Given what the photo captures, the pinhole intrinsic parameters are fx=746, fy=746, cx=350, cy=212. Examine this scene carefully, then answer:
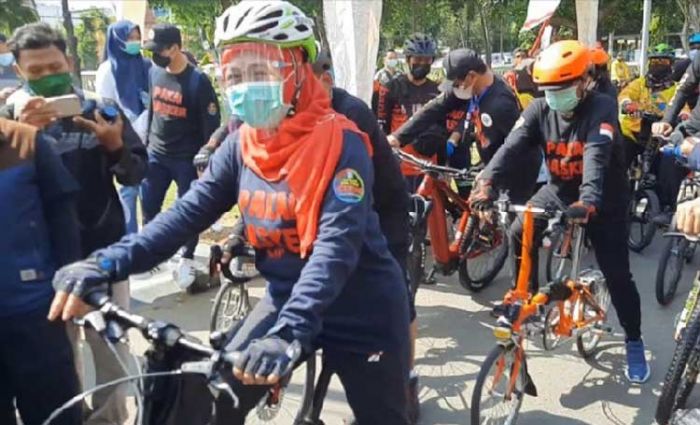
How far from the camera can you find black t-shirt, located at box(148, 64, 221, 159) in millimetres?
6016

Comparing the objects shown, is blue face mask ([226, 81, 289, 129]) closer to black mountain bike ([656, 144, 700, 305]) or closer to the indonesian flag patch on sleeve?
the indonesian flag patch on sleeve

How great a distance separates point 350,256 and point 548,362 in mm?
3026

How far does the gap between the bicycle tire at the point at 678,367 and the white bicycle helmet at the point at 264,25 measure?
233 centimetres

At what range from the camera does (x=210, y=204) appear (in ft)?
7.89

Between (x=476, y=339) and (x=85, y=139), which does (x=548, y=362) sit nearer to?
(x=476, y=339)

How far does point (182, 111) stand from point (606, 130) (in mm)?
3439

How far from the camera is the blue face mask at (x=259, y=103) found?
2195mm

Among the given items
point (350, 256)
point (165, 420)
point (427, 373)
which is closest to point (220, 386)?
point (165, 420)

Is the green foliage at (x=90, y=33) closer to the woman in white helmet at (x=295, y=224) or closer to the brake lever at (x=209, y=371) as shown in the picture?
the woman in white helmet at (x=295, y=224)

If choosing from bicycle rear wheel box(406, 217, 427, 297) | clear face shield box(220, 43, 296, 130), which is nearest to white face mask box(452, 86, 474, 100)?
bicycle rear wheel box(406, 217, 427, 297)

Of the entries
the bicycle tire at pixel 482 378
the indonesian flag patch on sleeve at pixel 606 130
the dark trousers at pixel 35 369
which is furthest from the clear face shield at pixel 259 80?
the indonesian flag patch on sleeve at pixel 606 130

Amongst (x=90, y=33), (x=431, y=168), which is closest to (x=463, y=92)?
(x=431, y=168)

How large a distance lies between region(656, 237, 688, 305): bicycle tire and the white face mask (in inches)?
75.2

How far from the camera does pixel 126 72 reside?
685 centimetres
